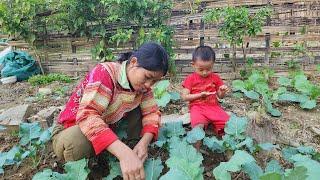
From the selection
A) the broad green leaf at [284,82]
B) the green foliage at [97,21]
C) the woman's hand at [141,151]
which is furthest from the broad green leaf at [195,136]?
the green foliage at [97,21]

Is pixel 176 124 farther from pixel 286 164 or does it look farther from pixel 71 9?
pixel 71 9

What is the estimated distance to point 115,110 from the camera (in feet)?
8.59

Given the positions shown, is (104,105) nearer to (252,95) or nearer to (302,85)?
(252,95)

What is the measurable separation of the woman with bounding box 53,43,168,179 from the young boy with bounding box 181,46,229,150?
778mm

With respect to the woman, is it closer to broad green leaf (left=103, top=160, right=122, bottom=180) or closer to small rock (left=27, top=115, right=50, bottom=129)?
broad green leaf (left=103, top=160, right=122, bottom=180)

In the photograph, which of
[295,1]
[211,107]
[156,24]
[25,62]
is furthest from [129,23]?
[211,107]

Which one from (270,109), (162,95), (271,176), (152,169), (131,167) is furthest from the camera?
(162,95)

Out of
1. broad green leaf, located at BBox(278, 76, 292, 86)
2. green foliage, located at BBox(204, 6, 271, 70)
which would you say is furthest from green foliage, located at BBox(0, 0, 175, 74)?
broad green leaf, located at BBox(278, 76, 292, 86)

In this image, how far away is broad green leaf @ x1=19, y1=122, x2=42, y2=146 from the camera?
3.02 metres

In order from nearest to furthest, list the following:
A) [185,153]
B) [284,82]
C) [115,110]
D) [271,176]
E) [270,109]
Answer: [271,176], [185,153], [115,110], [270,109], [284,82]

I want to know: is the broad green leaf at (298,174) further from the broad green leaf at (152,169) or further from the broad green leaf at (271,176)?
the broad green leaf at (152,169)

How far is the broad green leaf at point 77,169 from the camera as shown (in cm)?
230

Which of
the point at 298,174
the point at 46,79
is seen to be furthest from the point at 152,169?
the point at 46,79

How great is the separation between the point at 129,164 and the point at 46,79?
4.72m
